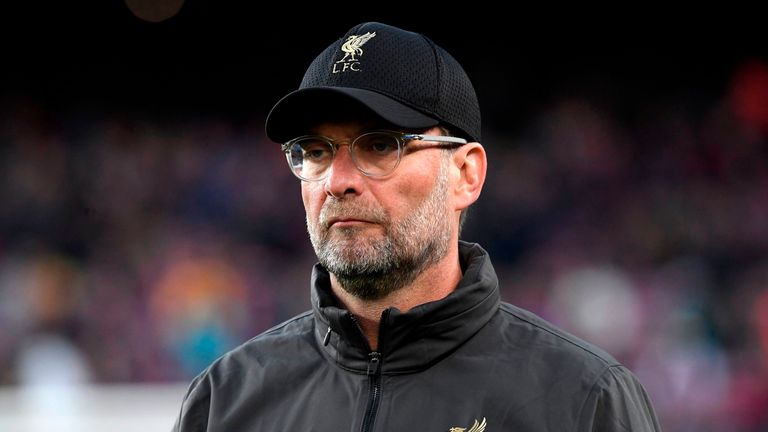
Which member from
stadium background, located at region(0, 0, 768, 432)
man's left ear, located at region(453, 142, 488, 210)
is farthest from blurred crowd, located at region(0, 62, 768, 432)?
man's left ear, located at region(453, 142, 488, 210)

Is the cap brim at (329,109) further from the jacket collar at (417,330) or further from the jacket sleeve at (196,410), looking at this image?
the jacket sleeve at (196,410)

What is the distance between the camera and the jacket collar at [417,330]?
78.8 inches

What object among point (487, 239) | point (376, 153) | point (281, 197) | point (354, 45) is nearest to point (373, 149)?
point (376, 153)

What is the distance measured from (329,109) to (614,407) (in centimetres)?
78

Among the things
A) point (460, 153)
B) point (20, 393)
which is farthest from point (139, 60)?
point (460, 153)

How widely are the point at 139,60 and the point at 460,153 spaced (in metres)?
7.38

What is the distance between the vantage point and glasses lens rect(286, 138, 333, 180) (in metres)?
2.09

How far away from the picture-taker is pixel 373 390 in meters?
2.00

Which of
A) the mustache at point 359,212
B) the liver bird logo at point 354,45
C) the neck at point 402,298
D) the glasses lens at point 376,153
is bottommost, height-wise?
the neck at point 402,298

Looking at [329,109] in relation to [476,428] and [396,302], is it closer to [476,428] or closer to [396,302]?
[396,302]

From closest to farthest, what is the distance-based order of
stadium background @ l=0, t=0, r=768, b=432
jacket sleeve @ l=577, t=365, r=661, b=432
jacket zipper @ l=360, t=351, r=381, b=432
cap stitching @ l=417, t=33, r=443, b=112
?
jacket sleeve @ l=577, t=365, r=661, b=432 < jacket zipper @ l=360, t=351, r=381, b=432 < cap stitching @ l=417, t=33, r=443, b=112 < stadium background @ l=0, t=0, r=768, b=432

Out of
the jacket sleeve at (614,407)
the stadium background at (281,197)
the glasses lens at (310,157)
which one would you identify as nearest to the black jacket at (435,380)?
the jacket sleeve at (614,407)

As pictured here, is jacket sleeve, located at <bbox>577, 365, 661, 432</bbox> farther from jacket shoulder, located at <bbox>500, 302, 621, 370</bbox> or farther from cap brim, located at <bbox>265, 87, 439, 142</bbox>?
cap brim, located at <bbox>265, 87, 439, 142</bbox>

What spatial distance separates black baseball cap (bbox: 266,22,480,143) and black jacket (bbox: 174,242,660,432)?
328 millimetres
